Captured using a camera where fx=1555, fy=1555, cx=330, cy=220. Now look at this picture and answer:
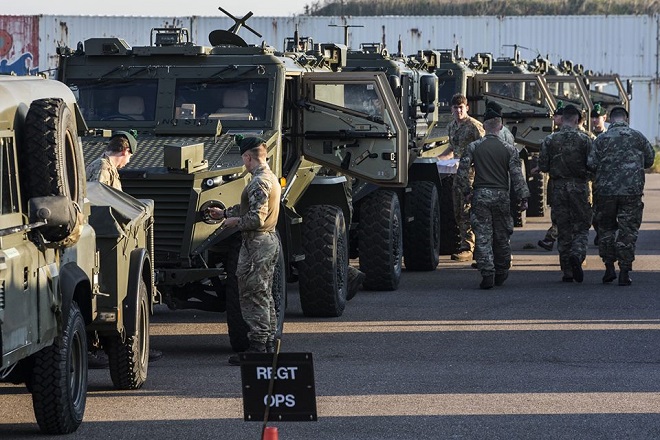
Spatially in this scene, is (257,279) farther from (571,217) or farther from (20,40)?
(20,40)

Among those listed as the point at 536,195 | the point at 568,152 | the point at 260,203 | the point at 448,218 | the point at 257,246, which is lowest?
the point at 536,195

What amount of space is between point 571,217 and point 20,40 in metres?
34.7

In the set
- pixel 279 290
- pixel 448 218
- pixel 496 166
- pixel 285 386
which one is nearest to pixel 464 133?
pixel 448 218

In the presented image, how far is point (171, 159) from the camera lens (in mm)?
11656

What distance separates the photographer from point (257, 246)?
10664 millimetres

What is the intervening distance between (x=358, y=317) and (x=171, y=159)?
2.80 m

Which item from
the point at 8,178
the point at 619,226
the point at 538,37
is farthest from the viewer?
the point at 538,37

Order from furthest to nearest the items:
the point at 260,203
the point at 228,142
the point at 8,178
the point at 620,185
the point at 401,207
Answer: the point at 401,207 < the point at 620,185 < the point at 228,142 < the point at 260,203 < the point at 8,178

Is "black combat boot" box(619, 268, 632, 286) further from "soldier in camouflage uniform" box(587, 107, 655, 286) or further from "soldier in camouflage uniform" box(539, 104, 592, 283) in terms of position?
"soldier in camouflage uniform" box(539, 104, 592, 283)

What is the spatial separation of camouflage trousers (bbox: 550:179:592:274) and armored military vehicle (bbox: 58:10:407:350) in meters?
2.46

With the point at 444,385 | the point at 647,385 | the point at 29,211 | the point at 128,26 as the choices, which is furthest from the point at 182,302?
the point at 128,26

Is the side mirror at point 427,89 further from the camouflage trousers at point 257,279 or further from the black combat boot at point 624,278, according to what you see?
the camouflage trousers at point 257,279

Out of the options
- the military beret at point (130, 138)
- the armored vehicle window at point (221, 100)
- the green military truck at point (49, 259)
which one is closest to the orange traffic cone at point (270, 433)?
the green military truck at point (49, 259)

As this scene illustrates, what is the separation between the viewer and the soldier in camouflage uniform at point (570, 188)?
16.4 meters
